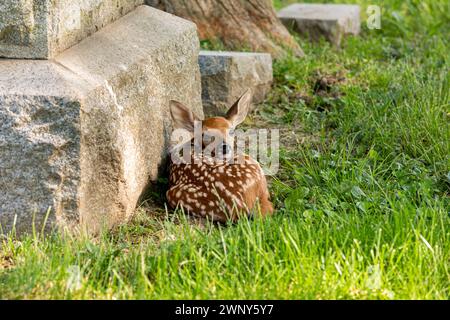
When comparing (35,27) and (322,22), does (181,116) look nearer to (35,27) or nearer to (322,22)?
(35,27)

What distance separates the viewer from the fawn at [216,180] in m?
5.03

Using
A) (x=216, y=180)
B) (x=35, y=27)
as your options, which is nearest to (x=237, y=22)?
(x=216, y=180)

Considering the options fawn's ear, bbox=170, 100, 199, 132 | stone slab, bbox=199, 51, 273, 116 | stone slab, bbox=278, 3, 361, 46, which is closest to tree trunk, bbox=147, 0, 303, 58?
stone slab, bbox=199, 51, 273, 116

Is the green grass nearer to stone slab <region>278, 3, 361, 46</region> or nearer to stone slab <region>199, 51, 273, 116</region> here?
stone slab <region>199, 51, 273, 116</region>

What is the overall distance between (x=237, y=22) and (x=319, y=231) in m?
3.98

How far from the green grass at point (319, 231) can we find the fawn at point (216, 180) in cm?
14

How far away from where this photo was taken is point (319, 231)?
421 centimetres

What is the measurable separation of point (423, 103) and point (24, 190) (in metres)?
3.12

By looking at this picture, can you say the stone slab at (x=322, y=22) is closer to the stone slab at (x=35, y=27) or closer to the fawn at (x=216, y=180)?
the fawn at (x=216, y=180)

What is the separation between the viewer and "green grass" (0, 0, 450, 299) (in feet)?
12.4

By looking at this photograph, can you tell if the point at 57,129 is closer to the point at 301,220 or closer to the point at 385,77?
the point at 301,220

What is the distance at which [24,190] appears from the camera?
4441mm

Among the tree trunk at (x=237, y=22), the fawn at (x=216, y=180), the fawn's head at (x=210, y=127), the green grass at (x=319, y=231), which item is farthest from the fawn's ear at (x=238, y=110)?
the tree trunk at (x=237, y=22)

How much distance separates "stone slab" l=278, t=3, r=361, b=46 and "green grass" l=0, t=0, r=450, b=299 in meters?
1.79
